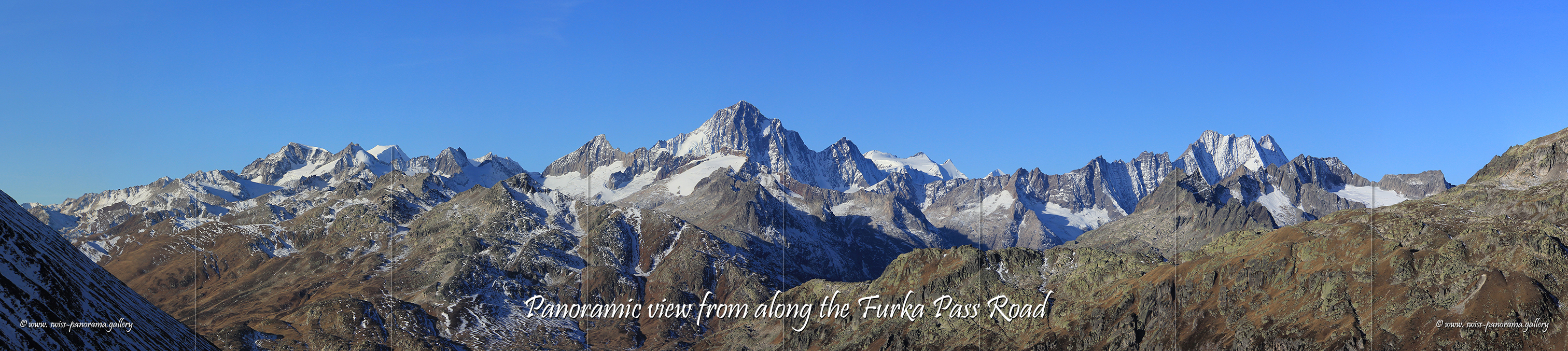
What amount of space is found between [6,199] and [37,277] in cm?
1704

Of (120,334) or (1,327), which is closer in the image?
(1,327)

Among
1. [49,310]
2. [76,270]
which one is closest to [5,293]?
[49,310]

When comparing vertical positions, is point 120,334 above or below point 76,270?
below

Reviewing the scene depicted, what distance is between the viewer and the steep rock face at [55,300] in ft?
388

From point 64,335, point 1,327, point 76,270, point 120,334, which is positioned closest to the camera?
point 1,327

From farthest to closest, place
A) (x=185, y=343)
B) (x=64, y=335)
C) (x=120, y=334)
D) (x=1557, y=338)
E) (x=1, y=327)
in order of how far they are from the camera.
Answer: (x=1557, y=338), (x=185, y=343), (x=120, y=334), (x=64, y=335), (x=1, y=327)

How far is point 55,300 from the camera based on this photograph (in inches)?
4938

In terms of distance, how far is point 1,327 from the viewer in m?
112

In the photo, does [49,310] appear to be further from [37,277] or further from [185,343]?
[185,343]

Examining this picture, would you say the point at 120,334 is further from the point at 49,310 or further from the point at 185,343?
the point at 185,343

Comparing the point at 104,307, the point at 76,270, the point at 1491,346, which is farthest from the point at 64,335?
the point at 1491,346

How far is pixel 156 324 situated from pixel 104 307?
1919 centimetres

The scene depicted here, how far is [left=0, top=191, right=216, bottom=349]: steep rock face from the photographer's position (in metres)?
118

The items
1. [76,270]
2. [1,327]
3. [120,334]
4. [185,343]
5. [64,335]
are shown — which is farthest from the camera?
[185,343]
